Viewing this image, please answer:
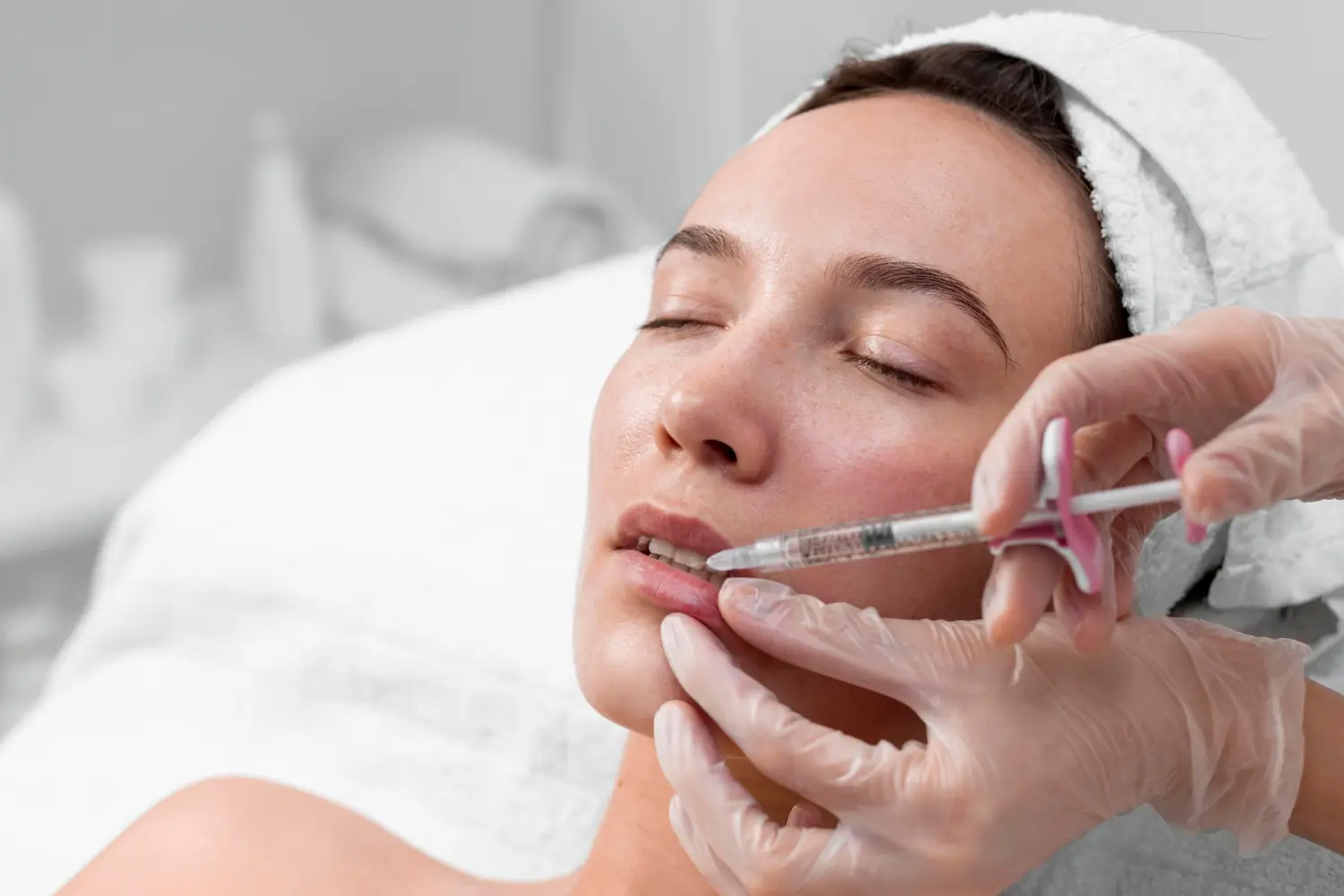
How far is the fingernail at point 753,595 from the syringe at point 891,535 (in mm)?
12

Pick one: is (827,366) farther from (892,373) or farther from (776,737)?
(776,737)

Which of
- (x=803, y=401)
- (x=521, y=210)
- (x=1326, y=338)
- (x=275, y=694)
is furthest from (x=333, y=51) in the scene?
(x=1326, y=338)

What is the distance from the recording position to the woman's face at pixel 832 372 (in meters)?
0.96

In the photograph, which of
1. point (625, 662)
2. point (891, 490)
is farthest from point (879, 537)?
point (625, 662)

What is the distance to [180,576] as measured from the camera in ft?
5.69

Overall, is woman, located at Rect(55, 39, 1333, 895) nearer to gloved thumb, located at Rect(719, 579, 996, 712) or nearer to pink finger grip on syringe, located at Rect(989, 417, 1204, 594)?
gloved thumb, located at Rect(719, 579, 996, 712)

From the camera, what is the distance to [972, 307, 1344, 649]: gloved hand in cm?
78

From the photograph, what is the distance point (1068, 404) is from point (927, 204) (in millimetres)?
277

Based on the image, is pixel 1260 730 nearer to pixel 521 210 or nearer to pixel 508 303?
pixel 508 303

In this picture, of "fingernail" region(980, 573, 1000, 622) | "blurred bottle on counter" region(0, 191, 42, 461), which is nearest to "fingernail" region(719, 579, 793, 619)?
"fingernail" region(980, 573, 1000, 622)

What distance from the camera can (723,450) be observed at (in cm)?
98

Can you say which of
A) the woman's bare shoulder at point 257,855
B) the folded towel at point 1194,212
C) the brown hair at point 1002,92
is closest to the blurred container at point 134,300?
the woman's bare shoulder at point 257,855

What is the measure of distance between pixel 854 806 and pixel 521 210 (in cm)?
196

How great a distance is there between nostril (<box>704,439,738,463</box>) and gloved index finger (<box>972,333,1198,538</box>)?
19cm
